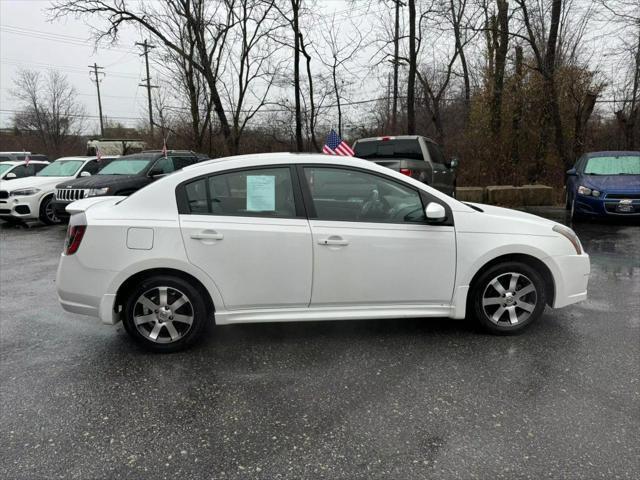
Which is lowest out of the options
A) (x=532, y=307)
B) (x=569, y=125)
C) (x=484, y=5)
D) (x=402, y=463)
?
(x=402, y=463)

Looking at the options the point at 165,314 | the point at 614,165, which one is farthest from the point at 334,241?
the point at 614,165

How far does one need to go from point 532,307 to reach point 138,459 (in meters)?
3.34

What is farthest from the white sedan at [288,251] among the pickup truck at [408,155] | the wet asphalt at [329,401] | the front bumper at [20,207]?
the front bumper at [20,207]

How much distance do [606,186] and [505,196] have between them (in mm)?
3735

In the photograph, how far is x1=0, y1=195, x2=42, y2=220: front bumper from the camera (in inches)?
452

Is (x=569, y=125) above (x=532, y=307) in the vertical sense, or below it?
above

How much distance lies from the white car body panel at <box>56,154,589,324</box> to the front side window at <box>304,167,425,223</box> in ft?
0.28

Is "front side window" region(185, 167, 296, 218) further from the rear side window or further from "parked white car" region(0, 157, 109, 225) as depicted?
"parked white car" region(0, 157, 109, 225)

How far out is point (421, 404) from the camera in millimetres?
3080

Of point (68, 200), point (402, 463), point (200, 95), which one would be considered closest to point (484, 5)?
point (200, 95)

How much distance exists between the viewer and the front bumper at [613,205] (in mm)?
9336

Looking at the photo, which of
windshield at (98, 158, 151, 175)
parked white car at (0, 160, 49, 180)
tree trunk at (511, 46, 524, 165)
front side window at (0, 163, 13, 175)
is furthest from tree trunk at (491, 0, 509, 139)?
front side window at (0, 163, 13, 175)

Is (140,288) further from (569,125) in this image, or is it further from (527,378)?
(569,125)

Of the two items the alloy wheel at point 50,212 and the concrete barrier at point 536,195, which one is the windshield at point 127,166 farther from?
the concrete barrier at point 536,195
